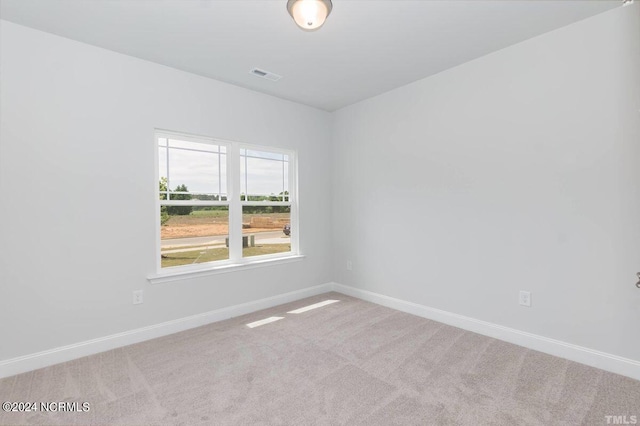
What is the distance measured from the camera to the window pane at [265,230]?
385cm

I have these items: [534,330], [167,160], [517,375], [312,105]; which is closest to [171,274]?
[167,160]

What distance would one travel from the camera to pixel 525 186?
9.02 feet

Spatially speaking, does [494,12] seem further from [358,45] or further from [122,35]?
[122,35]

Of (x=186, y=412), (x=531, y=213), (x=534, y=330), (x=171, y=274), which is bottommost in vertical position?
(x=186, y=412)

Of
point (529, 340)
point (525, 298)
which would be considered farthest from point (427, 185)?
point (529, 340)

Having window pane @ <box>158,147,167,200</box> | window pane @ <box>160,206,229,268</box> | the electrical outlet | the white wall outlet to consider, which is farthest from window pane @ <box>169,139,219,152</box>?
the electrical outlet

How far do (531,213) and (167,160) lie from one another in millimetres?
3519

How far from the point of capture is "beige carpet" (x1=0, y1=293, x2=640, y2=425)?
187 cm

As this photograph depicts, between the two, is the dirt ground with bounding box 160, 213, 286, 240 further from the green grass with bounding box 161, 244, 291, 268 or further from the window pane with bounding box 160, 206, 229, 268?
the green grass with bounding box 161, 244, 291, 268

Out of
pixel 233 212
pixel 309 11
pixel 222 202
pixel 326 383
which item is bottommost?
pixel 326 383

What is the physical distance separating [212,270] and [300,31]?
2.51 meters

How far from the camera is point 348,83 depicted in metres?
3.55

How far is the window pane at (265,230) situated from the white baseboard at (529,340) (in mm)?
1503

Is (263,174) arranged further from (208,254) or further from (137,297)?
(137,297)
